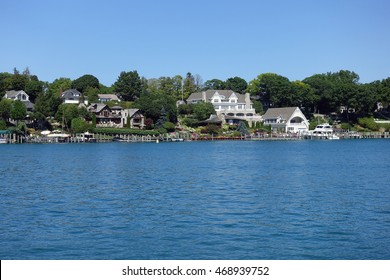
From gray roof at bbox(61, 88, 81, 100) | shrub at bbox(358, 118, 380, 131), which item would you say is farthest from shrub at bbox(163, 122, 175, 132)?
shrub at bbox(358, 118, 380, 131)

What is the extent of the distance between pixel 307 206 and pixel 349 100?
9852 centimetres

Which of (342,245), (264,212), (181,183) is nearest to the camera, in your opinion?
(342,245)

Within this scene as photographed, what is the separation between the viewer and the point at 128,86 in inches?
4486

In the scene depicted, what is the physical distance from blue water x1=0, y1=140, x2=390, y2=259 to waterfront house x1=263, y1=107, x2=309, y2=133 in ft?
249

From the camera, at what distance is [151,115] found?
101 metres

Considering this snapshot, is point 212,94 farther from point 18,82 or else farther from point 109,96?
point 18,82

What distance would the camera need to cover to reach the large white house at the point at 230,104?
114375 mm

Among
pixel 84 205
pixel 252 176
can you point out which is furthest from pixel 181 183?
pixel 84 205

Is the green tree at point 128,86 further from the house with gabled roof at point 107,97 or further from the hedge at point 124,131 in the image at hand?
the hedge at point 124,131

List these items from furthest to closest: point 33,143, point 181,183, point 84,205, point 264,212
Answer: point 33,143, point 181,183, point 84,205, point 264,212

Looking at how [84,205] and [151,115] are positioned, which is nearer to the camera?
[84,205]

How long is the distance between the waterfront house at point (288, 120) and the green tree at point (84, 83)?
37314 mm

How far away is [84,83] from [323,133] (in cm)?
5009

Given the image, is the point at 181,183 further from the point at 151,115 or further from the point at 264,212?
the point at 151,115
